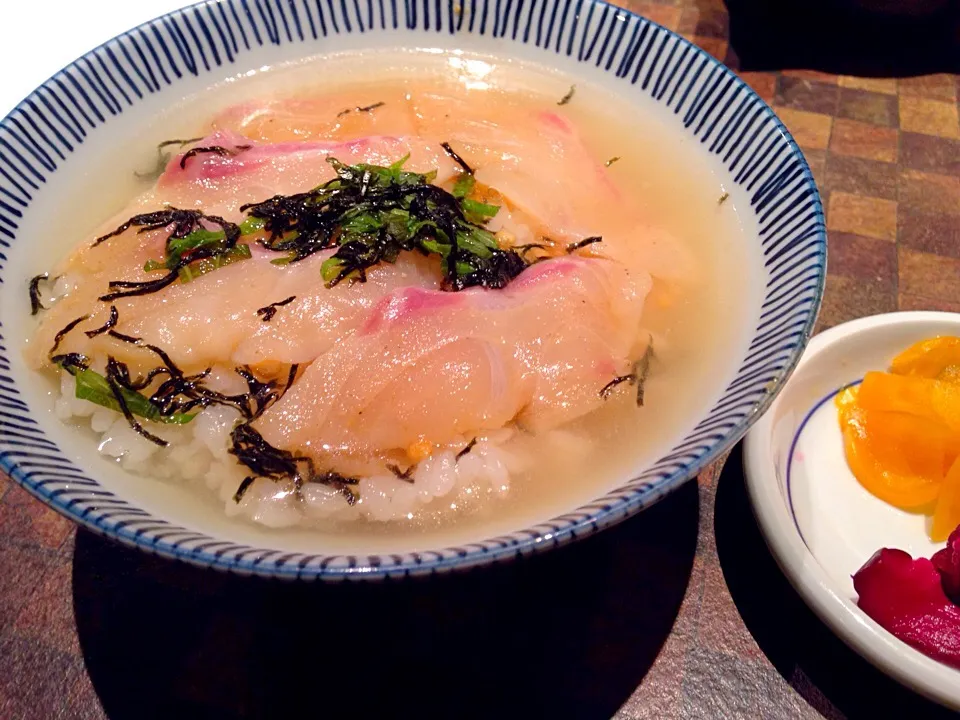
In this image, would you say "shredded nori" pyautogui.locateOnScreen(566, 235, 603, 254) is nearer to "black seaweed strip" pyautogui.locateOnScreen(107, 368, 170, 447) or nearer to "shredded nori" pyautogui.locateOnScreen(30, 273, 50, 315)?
"black seaweed strip" pyautogui.locateOnScreen(107, 368, 170, 447)

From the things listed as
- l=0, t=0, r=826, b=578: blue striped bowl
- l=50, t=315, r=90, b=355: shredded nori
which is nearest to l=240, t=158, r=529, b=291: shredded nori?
l=50, t=315, r=90, b=355: shredded nori

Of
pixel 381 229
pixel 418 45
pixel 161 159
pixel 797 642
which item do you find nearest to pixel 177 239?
pixel 381 229

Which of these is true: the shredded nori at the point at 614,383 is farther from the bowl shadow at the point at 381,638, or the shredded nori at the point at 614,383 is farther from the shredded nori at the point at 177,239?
the shredded nori at the point at 177,239

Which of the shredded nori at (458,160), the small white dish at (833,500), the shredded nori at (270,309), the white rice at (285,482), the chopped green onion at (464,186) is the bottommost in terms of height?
the small white dish at (833,500)

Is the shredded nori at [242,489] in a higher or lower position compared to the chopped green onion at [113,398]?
lower

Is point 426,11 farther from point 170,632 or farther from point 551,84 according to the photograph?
point 170,632

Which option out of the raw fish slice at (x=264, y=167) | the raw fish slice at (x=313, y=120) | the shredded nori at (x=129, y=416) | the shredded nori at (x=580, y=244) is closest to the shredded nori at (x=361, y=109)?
the raw fish slice at (x=313, y=120)

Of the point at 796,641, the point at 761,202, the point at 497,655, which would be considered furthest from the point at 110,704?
the point at 761,202
